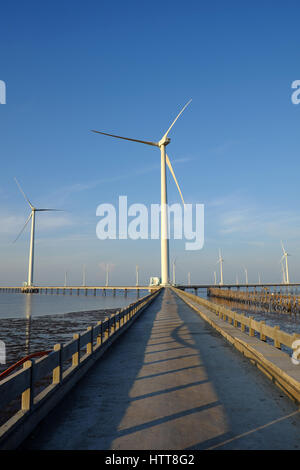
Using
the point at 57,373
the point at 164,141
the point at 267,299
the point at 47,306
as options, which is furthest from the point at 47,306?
the point at 57,373

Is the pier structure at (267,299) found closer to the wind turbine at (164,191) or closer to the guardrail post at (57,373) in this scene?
the wind turbine at (164,191)

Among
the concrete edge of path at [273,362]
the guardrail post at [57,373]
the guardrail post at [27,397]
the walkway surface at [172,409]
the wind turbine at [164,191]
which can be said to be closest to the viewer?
the walkway surface at [172,409]

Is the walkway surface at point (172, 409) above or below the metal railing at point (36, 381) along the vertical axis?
below

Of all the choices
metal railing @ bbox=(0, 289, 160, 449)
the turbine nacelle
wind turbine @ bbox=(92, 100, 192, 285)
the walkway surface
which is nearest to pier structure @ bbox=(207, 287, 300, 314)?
wind turbine @ bbox=(92, 100, 192, 285)

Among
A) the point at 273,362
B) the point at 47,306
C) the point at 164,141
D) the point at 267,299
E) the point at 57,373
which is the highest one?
the point at 164,141

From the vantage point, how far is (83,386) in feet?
27.0

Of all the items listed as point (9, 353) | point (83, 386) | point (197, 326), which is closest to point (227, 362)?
point (83, 386)

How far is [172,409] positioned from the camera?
21.4 ft

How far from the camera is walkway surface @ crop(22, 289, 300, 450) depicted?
5207 mm

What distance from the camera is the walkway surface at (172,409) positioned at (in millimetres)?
5207

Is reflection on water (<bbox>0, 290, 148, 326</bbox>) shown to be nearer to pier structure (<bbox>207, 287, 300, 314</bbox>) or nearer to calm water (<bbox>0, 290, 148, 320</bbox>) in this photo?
calm water (<bbox>0, 290, 148, 320</bbox>)

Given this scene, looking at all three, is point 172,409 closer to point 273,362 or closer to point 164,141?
point 273,362

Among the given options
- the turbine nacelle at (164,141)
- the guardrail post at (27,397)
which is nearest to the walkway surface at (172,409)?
the guardrail post at (27,397)
